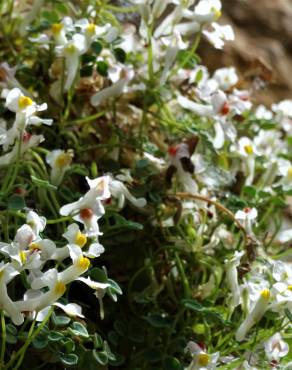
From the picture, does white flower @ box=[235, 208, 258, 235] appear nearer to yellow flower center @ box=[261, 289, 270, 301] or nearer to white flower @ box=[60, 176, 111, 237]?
yellow flower center @ box=[261, 289, 270, 301]

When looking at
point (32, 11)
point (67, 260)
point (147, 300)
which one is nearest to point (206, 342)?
point (147, 300)

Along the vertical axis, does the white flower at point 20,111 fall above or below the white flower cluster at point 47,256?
above

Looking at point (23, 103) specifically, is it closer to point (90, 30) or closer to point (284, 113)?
point (90, 30)

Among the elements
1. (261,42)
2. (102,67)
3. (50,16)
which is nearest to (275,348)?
(102,67)

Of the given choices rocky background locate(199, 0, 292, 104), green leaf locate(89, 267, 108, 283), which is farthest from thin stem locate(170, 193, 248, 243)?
rocky background locate(199, 0, 292, 104)

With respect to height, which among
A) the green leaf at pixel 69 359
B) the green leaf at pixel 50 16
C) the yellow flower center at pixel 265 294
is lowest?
the yellow flower center at pixel 265 294

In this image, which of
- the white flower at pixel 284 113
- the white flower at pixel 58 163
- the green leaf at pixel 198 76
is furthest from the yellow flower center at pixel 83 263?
the white flower at pixel 284 113

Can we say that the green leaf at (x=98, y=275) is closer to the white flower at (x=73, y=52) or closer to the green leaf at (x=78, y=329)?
the green leaf at (x=78, y=329)
